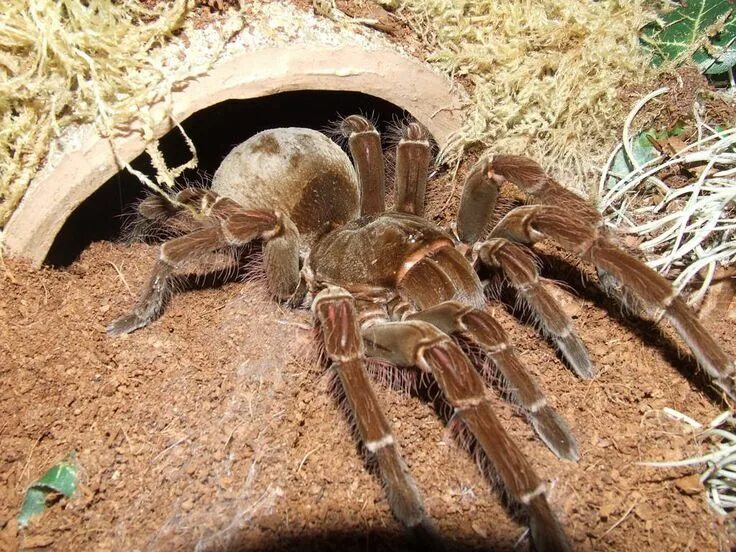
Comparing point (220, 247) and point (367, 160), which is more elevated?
point (367, 160)

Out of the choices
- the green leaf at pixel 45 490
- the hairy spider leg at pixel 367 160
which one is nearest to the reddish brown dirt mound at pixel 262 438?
the green leaf at pixel 45 490

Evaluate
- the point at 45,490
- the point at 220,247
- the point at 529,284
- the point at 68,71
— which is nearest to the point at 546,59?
the point at 529,284

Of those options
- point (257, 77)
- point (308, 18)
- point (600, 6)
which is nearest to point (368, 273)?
point (257, 77)

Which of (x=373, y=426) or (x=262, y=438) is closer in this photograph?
(x=373, y=426)

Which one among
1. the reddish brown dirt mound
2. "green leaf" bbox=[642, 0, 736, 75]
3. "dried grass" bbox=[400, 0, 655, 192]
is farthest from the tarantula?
"green leaf" bbox=[642, 0, 736, 75]

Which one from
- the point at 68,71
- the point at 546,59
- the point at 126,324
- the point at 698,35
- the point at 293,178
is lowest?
the point at 126,324

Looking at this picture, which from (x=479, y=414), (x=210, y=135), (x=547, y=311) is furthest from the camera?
(x=210, y=135)

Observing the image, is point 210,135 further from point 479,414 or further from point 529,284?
point 479,414

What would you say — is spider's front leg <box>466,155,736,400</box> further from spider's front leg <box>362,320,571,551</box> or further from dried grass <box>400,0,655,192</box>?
spider's front leg <box>362,320,571,551</box>
